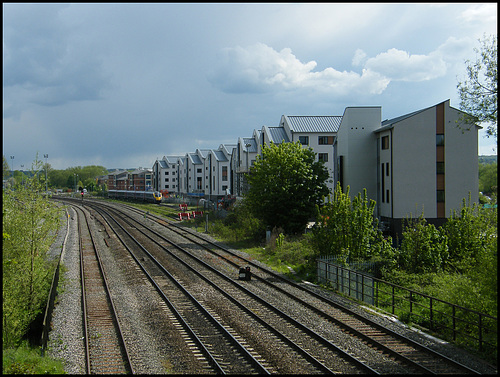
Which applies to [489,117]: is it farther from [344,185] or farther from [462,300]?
[344,185]

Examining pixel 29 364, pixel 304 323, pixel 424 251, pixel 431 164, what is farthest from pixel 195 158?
pixel 29 364

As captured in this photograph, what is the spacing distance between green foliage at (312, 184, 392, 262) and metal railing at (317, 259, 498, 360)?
4.23 feet

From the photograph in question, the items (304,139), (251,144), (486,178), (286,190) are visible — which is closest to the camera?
(286,190)

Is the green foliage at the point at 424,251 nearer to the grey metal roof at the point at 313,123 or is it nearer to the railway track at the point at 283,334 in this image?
the railway track at the point at 283,334

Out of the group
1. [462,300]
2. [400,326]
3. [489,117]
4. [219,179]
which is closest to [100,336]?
[400,326]

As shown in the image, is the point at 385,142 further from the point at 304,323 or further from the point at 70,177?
the point at 70,177

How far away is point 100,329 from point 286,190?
21.5m

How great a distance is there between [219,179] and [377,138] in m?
49.4

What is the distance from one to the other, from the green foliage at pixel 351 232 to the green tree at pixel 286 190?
10741 millimetres

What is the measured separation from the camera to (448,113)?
35438mm

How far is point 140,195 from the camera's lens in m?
91.9

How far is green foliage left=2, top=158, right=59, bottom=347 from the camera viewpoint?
17828mm

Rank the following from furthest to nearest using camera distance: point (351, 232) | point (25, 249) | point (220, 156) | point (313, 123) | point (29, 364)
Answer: point (220, 156), point (313, 123), point (351, 232), point (25, 249), point (29, 364)

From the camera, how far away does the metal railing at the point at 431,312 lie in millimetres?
12695
